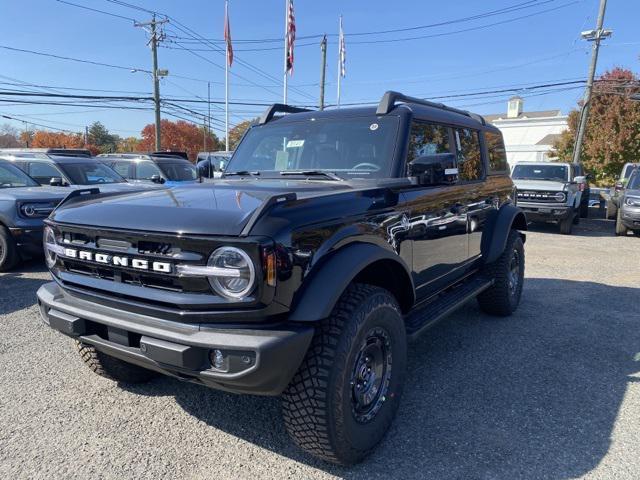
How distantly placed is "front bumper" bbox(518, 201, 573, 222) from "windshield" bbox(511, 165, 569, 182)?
4.03 ft

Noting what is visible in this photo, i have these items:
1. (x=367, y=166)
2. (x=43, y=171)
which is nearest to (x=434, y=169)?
(x=367, y=166)

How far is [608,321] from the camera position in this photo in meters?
4.96

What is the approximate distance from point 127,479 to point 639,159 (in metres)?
28.1

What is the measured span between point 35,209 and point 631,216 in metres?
12.7

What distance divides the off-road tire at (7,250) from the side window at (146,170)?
18.7ft

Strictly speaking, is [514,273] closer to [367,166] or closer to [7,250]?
[367,166]

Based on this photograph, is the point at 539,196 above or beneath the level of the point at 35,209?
above

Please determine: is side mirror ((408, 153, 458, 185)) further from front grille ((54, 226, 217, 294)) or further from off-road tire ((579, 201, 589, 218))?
off-road tire ((579, 201, 589, 218))

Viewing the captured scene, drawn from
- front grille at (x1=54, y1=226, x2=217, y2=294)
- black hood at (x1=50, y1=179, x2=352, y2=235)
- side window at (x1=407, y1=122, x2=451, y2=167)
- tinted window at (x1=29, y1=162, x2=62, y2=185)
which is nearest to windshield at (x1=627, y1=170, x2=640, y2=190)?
side window at (x1=407, y1=122, x2=451, y2=167)

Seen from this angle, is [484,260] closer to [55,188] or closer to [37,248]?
[37,248]

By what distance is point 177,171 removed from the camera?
40.3ft

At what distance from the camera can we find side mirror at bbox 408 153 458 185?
2.86m

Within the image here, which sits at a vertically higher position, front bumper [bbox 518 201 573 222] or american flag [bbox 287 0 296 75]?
american flag [bbox 287 0 296 75]

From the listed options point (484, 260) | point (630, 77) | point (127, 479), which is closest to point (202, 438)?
point (127, 479)
